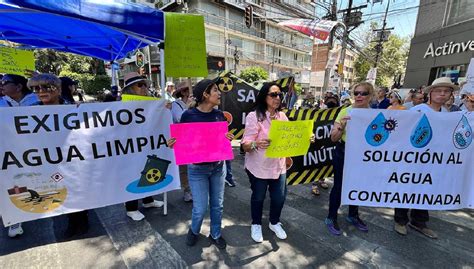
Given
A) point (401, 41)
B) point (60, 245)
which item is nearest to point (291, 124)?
point (60, 245)

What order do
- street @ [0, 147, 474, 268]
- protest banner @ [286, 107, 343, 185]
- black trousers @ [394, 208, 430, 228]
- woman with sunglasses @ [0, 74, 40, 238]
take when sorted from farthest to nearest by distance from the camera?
protest banner @ [286, 107, 343, 185], woman with sunglasses @ [0, 74, 40, 238], black trousers @ [394, 208, 430, 228], street @ [0, 147, 474, 268]

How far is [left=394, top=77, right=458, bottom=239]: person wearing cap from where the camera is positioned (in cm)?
291

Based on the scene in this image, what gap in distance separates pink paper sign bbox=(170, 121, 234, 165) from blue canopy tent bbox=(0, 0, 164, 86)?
4.66ft

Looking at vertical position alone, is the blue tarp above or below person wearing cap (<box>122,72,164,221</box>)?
above

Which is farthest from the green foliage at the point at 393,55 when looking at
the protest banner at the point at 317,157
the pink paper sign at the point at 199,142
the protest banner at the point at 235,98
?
the pink paper sign at the point at 199,142

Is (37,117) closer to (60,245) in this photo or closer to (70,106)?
(70,106)

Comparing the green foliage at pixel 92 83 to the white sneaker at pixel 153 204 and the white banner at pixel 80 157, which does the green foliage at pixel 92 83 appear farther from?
the white banner at pixel 80 157

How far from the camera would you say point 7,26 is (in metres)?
3.99

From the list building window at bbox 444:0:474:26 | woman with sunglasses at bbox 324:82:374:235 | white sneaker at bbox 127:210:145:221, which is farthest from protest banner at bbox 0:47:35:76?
building window at bbox 444:0:474:26

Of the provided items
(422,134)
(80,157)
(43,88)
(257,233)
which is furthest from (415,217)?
(43,88)

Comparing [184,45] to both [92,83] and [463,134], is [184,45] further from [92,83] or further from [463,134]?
[92,83]

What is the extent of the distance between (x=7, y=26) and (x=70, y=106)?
2.79 metres

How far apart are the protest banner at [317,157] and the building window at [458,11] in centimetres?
1068

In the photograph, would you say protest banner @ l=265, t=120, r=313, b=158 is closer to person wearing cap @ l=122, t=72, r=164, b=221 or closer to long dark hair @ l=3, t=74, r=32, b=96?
person wearing cap @ l=122, t=72, r=164, b=221
